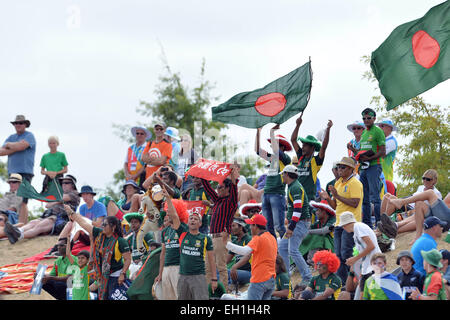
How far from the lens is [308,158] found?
12.4 meters

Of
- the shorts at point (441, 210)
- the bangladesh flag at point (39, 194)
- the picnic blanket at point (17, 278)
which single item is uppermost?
the shorts at point (441, 210)

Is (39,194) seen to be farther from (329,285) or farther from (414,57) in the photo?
(414,57)

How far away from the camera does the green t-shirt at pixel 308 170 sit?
12.4 meters

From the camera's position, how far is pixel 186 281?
10102mm

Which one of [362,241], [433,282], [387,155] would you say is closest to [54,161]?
[387,155]

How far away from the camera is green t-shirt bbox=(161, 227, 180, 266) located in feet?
34.2

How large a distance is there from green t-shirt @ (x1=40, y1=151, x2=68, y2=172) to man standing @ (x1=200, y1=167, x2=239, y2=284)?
5.68m

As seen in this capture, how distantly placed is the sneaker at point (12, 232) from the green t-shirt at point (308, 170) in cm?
707

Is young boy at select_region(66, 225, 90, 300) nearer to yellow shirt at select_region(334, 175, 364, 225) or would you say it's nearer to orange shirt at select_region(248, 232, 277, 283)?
orange shirt at select_region(248, 232, 277, 283)

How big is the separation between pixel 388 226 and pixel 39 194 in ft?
25.6

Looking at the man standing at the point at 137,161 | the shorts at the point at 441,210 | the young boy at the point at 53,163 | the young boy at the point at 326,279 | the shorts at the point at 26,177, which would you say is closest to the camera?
the young boy at the point at 326,279

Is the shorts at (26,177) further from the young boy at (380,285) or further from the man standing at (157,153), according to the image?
the young boy at (380,285)

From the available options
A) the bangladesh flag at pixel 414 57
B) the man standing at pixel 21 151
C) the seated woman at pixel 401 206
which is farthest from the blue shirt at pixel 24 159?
the bangladesh flag at pixel 414 57

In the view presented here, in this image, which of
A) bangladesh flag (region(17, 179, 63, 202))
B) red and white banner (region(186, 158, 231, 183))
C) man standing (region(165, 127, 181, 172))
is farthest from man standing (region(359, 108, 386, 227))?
bangladesh flag (region(17, 179, 63, 202))
